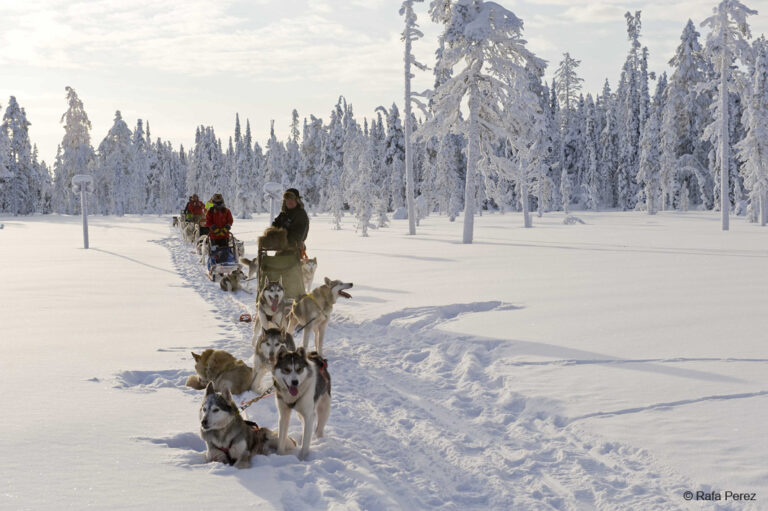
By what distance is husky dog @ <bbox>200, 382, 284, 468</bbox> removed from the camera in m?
3.99

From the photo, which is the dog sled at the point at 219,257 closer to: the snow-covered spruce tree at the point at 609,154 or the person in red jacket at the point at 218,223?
the person in red jacket at the point at 218,223

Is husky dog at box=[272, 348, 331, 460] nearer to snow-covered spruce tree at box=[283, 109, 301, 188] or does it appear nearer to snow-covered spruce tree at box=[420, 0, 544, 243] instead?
snow-covered spruce tree at box=[420, 0, 544, 243]

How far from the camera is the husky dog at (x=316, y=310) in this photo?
287 inches

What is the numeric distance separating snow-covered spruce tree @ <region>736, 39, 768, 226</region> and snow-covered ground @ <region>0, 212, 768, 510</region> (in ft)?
85.1

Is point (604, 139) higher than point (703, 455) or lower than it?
higher

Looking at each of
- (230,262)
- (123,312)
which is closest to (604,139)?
(230,262)

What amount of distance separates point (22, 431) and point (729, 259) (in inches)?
663

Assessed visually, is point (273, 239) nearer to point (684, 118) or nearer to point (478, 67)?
point (478, 67)

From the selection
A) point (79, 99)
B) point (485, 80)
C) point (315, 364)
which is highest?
point (79, 99)

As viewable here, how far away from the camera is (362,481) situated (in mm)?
3969

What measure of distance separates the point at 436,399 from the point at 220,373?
2.25 m

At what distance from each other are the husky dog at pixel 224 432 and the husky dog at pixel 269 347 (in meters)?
1.29

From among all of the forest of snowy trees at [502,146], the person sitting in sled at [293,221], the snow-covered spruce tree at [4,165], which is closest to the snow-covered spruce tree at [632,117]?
the forest of snowy trees at [502,146]

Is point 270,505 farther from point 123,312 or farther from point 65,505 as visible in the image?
point 123,312
